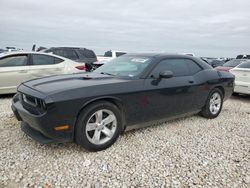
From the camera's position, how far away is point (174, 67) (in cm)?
450

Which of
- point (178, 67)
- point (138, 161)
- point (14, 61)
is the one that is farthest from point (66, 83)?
point (14, 61)


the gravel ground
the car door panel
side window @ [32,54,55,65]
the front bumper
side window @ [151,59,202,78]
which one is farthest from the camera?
side window @ [32,54,55,65]

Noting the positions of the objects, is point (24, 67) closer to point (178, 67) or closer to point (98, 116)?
point (98, 116)

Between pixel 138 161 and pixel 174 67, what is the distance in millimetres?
2103

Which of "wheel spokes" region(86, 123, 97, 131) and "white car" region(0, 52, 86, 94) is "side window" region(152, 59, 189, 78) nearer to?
"wheel spokes" region(86, 123, 97, 131)

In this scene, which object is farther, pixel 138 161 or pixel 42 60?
pixel 42 60

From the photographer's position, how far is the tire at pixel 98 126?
3153 mm

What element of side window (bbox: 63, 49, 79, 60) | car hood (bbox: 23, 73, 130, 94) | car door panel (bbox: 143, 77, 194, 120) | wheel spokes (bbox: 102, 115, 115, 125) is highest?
side window (bbox: 63, 49, 79, 60)

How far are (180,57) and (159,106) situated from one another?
1.32m

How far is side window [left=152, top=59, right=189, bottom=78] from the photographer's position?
13.5ft

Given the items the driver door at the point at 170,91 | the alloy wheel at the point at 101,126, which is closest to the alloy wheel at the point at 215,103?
the driver door at the point at 170,91

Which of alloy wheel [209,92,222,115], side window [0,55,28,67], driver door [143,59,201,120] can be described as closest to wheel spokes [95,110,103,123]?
driver door [143,59,201,120]

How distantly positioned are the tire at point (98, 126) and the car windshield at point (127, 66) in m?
0.81

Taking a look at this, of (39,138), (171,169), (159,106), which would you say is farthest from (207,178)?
(39,138)
